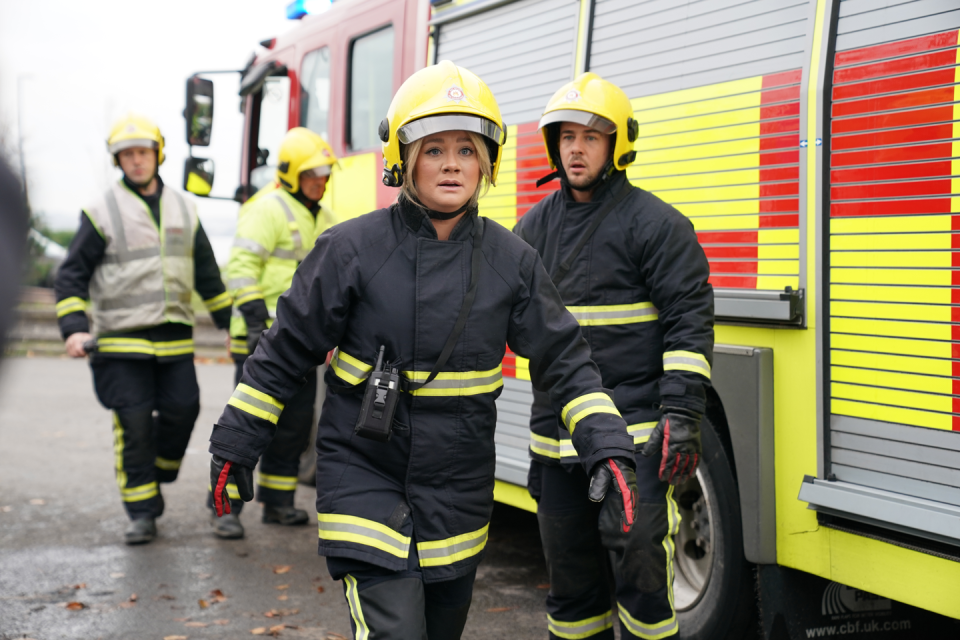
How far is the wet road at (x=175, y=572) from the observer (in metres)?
4.31

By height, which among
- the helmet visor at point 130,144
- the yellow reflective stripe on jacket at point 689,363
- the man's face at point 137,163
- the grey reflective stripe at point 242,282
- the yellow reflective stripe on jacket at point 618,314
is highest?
the helmet visor at point 130,144

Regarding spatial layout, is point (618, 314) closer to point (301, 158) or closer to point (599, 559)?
point (599, 559)

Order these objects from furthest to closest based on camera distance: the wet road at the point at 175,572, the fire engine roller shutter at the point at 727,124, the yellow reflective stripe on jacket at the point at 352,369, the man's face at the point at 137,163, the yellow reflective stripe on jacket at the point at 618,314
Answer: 1. the man's face at the point at 137,163
2. the wet road at the point at 175,572
3. the yellow reflective stripe on jacket at the point at 618,314
4. the fire engine roller shutter at the point at 727,124
5. the yellow reflective stripe on jacket at the point at 352,369

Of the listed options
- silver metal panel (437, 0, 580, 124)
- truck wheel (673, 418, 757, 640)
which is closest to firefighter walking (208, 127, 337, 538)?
silver metal panel (437, 0, 580, 124)

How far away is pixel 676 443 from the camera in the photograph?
10.5ft

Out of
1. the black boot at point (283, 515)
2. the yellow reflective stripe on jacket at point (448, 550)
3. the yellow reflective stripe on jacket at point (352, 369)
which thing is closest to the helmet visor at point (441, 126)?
the yellow reflective stripe on jacket at point (352, 369)

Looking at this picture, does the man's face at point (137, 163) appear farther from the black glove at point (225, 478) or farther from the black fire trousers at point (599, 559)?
the black glove at point (225, 478)

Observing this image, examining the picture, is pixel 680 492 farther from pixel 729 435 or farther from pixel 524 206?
pixel 524 206

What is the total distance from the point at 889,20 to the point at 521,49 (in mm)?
1991

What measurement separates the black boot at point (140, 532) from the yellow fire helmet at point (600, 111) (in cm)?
338

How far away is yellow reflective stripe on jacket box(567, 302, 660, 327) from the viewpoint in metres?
3.44

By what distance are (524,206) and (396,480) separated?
2.22m

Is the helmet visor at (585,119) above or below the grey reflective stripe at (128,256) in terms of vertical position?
above

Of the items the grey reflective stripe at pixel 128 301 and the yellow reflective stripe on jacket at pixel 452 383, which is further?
the grey reflective stripe at pixel 128 301
